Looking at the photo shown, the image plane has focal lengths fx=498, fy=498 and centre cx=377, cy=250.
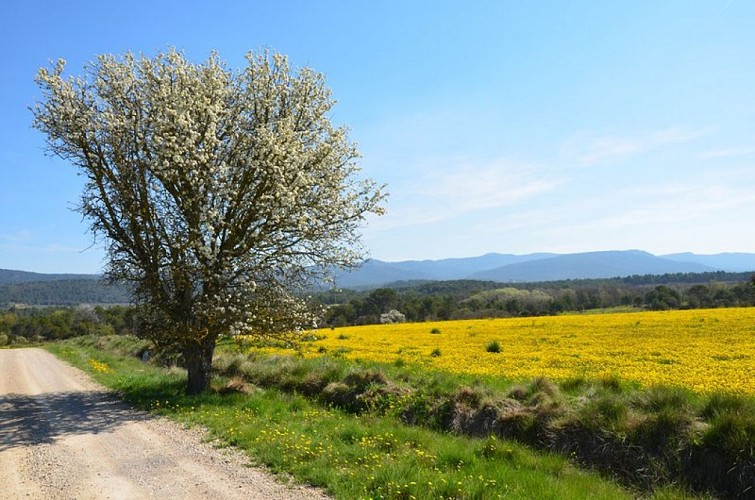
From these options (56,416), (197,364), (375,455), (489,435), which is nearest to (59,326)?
(197,364)

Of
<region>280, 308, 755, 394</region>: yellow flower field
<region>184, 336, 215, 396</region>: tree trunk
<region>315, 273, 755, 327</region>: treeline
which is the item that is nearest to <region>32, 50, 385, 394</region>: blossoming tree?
<region>184, 336, 215, 396</region>: tree trunk

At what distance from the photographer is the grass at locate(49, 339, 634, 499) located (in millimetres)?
8094

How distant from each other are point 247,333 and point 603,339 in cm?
2060

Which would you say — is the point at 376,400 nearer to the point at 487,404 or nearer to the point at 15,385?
the point at 487,404

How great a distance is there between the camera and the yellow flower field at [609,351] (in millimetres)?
16562

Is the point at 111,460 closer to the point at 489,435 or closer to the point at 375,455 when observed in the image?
the point at 375,455

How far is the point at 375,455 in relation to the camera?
9.70 m

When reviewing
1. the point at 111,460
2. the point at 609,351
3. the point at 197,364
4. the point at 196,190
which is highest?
the point at 196,190

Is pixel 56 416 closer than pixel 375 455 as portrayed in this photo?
No

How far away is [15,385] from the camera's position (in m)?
22.5

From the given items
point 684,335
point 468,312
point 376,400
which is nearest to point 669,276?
point 468,312

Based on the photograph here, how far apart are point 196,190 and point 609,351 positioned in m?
19.2

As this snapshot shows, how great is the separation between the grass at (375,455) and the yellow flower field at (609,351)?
6.58 m

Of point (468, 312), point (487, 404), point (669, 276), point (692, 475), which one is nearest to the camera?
point (692, 475)
